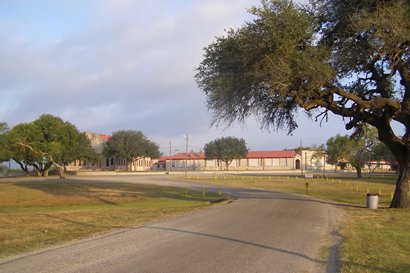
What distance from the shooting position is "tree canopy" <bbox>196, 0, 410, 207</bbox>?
20.6 meters

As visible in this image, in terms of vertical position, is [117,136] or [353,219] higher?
[117,136]

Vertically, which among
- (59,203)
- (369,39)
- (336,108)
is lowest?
(59,203)

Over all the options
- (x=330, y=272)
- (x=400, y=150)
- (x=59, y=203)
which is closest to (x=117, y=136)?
(x=59, y=203)

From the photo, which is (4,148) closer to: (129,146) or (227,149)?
(129,146)

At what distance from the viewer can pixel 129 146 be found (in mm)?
115938

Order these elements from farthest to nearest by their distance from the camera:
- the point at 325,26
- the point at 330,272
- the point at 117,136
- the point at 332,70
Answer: the point at 117,136 < the point at 325,26 < the point at 332,70 < the point at 330,272

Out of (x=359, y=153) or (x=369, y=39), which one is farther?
(x=359, y=153)

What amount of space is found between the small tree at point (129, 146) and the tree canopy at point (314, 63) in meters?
91.5

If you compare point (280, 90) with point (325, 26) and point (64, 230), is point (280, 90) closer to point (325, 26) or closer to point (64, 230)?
point (325, 26)

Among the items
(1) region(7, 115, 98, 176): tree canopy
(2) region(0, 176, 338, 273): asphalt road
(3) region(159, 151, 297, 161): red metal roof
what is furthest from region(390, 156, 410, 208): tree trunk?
(3) region(159, 151, 297, 161): red metal roof

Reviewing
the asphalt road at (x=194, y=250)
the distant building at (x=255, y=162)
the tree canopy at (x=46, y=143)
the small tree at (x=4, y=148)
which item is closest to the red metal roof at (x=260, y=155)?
the distant building at (x=255, y=162)

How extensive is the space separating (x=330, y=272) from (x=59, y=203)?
1081 inches

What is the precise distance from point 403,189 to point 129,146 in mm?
94191

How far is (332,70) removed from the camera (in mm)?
21656
